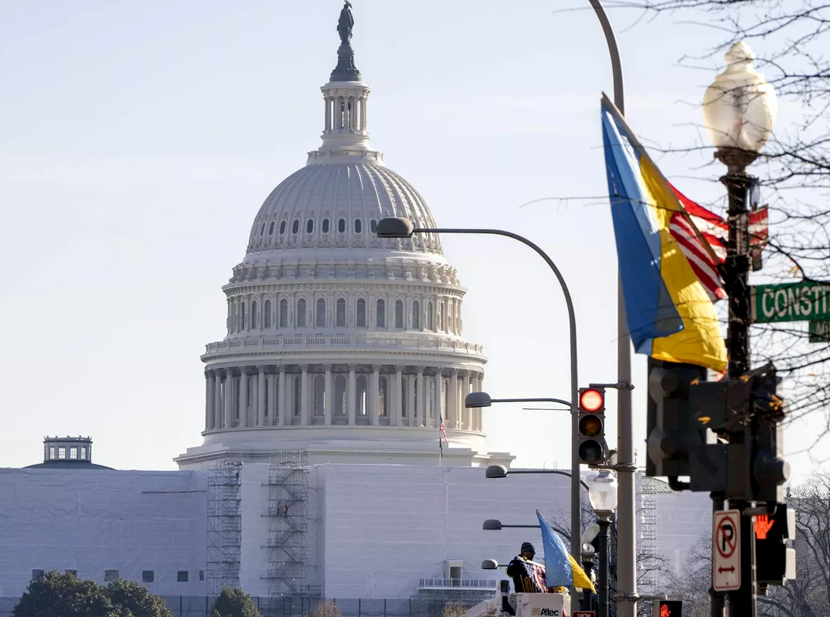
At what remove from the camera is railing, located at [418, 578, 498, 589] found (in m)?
185

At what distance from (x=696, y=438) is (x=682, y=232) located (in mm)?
1933

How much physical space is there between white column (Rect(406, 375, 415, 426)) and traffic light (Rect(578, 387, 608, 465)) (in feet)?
541

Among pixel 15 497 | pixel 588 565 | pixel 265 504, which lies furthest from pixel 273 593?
pixel 588 565

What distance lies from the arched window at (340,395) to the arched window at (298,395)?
2.55 metres

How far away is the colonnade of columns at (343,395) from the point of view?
197m

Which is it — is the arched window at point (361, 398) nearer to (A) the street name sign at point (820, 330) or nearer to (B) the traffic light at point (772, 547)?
(B) the traffic light at point (772, 547)

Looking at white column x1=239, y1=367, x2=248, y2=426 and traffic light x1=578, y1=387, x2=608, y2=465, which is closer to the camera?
traffic light x1=578, y1=387, x2=608, y2=465

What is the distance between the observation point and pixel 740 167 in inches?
851

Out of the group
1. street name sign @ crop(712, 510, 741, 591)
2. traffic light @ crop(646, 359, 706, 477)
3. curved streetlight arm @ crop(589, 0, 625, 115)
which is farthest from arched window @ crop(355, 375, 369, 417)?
traffic light @ crop(646, 359, 706, 477)

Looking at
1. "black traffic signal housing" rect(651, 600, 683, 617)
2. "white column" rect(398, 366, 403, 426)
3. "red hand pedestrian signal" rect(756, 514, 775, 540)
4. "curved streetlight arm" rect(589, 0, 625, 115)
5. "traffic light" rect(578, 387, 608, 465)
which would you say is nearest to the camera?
"red hand pedestrian signal" rect(756, 514, 775, 540)

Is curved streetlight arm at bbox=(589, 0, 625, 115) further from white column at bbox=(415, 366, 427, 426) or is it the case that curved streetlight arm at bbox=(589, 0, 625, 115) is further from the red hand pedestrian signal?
white column at bbox=(415, 366, 427, 426)

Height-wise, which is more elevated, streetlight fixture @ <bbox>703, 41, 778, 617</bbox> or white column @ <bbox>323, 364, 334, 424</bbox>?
white column @ <bbox>323, 364, 334, 424</bbox>

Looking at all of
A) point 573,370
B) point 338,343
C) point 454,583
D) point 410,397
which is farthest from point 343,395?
point 573,370

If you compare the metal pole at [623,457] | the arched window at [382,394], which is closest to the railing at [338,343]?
the arched window at [382,394]
